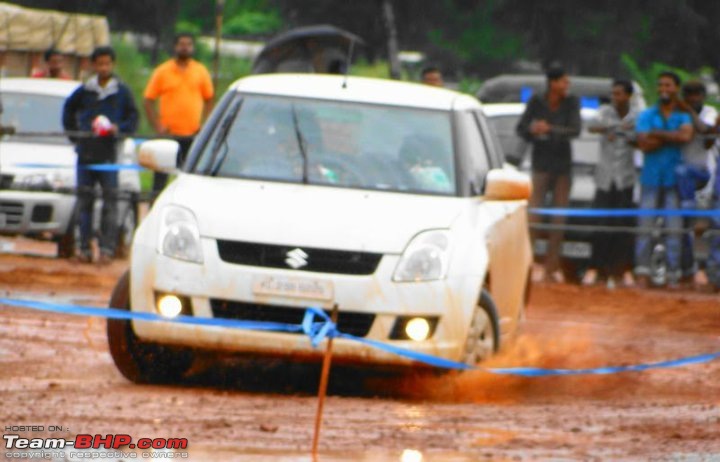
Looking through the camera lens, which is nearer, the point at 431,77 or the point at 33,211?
Result: the point at 33,211

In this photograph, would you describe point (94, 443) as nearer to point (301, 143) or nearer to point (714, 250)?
point (301, 143)

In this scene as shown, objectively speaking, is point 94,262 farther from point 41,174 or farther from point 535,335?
point 535,335

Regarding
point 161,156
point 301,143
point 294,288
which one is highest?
point 301,143

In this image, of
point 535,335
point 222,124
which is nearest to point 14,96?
point 535,335

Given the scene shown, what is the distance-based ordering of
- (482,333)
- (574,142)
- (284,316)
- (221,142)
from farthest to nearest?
(574,142), (221,142), (482,333), (284,316)

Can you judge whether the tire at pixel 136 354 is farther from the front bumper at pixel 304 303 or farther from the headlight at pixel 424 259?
the headlight at pixel 424 259

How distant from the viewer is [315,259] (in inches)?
374

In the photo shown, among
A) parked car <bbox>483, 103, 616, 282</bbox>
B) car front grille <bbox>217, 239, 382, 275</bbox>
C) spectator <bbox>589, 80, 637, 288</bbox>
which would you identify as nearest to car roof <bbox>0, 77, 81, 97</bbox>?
parked car <bbox>483, 103, 616, 282</bbox>

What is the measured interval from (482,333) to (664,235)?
870 cm

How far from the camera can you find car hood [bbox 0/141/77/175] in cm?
1892

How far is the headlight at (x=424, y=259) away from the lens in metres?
9.55

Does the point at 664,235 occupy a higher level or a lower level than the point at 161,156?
lower

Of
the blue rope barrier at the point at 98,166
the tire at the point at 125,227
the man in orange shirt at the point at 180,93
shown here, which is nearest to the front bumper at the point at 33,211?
the blue rope barrier at the point at 98,166

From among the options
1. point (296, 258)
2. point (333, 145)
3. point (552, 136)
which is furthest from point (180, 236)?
point (552, 136)
